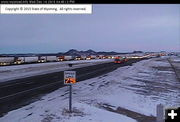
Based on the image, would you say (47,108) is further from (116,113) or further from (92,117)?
(116,113)

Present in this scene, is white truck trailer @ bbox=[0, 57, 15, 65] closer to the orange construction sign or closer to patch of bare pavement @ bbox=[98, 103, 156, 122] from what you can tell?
patch of bare pavement @ bbox=[98, 103, 156, 122]

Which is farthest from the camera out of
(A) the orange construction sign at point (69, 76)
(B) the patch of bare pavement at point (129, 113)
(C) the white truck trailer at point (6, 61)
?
(C) the white truck trailer at point (6, 61)

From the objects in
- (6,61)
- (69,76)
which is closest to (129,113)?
(69,76)

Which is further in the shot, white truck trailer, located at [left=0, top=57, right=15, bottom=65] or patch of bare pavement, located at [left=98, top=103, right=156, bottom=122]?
white truck trailer, located at [left=0, top=57, right=15, bottom=65]

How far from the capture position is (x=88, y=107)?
425 inches

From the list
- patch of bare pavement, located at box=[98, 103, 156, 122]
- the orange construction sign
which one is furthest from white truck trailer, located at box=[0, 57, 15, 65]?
the orange construction sign

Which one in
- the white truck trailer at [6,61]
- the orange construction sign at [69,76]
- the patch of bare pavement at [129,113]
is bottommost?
the patch of bare pavement at [129,113]

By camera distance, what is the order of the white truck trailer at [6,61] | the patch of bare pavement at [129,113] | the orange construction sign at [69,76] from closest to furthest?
the orange construction sign at [69,76], the patch of bare pavement at [129,113], the white truck trailer at [6,61]

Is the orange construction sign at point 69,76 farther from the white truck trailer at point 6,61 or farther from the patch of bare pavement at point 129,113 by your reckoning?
the white truck trailer at point 6,61

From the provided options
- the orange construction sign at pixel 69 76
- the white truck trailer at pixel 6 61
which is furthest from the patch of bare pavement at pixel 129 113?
the white truck trailer at pixel 6 61

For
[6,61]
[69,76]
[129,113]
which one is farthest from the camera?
[6,61]

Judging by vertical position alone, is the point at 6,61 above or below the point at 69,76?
below

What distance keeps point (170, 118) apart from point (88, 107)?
22.9ft

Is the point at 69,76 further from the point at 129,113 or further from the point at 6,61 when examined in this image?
the point at 6,61
